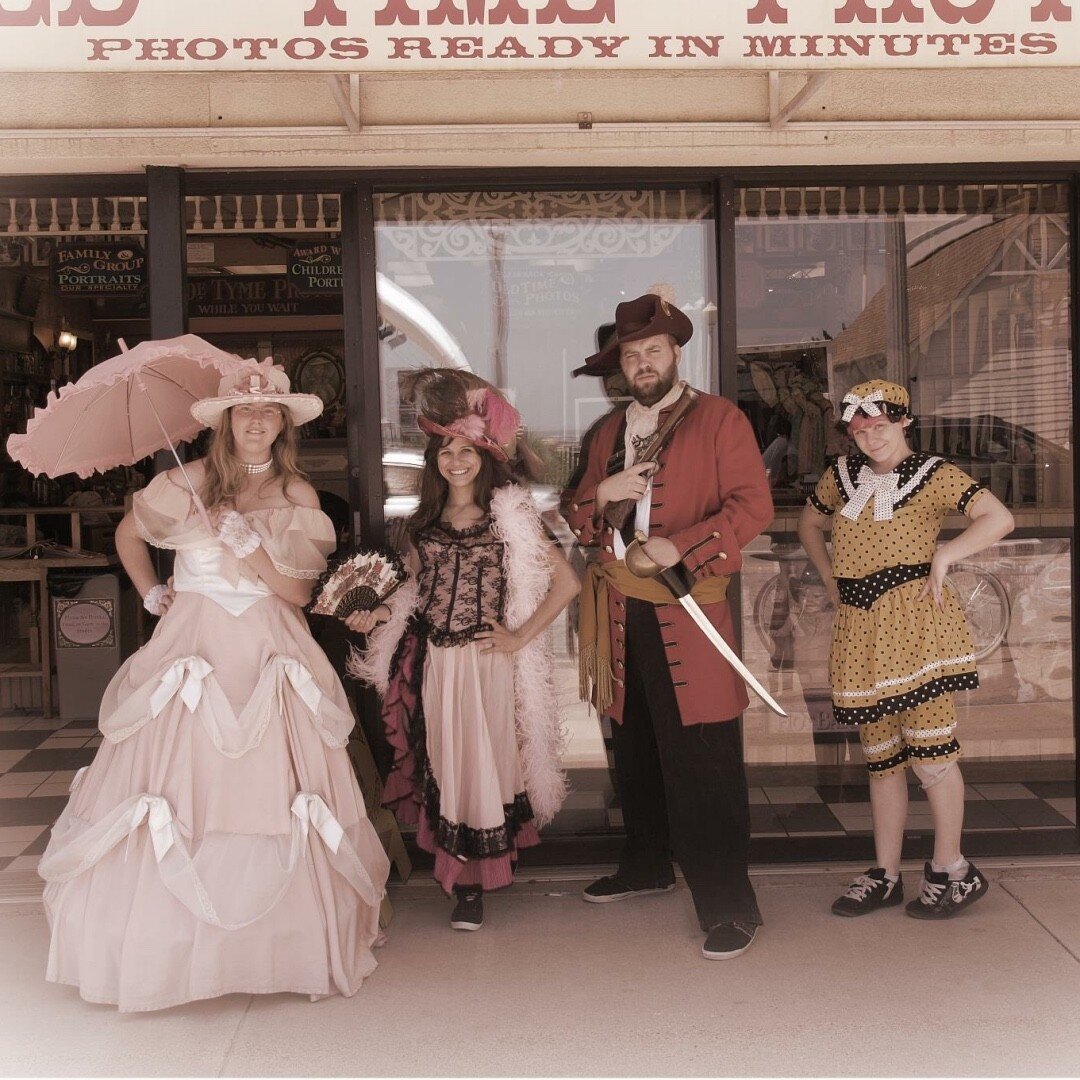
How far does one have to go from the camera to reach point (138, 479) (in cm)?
1007

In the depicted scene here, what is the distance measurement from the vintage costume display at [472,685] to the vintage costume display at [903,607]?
3.24ft

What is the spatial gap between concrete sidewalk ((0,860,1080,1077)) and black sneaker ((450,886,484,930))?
4cm

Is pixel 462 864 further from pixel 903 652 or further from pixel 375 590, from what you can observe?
pixel 903 652

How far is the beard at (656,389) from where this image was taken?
3805 millimetres

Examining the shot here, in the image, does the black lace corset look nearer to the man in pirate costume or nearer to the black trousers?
the man in pirate costume

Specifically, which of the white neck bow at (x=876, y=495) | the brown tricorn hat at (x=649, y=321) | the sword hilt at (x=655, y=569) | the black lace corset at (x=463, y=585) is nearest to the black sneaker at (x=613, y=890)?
the black lace corset at (x=463, y=585)

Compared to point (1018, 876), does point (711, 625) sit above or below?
above

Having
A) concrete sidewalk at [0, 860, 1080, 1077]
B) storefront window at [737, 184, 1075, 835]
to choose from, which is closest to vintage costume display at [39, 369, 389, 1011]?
concrete sidewalk at [0, 860, 1080, 1077]

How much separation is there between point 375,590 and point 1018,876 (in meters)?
2.52

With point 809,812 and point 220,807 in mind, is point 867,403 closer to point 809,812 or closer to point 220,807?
point 809,812

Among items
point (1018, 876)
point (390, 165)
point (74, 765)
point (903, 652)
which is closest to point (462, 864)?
point (903, 652)

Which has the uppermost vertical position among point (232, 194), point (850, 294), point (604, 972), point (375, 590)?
point (232, 194)

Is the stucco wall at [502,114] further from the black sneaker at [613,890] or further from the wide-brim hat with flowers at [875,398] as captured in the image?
the black sneaker at [613,890]

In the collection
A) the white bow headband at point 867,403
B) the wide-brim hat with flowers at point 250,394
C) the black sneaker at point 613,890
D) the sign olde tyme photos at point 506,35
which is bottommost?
the black sneaker at point 613,890
